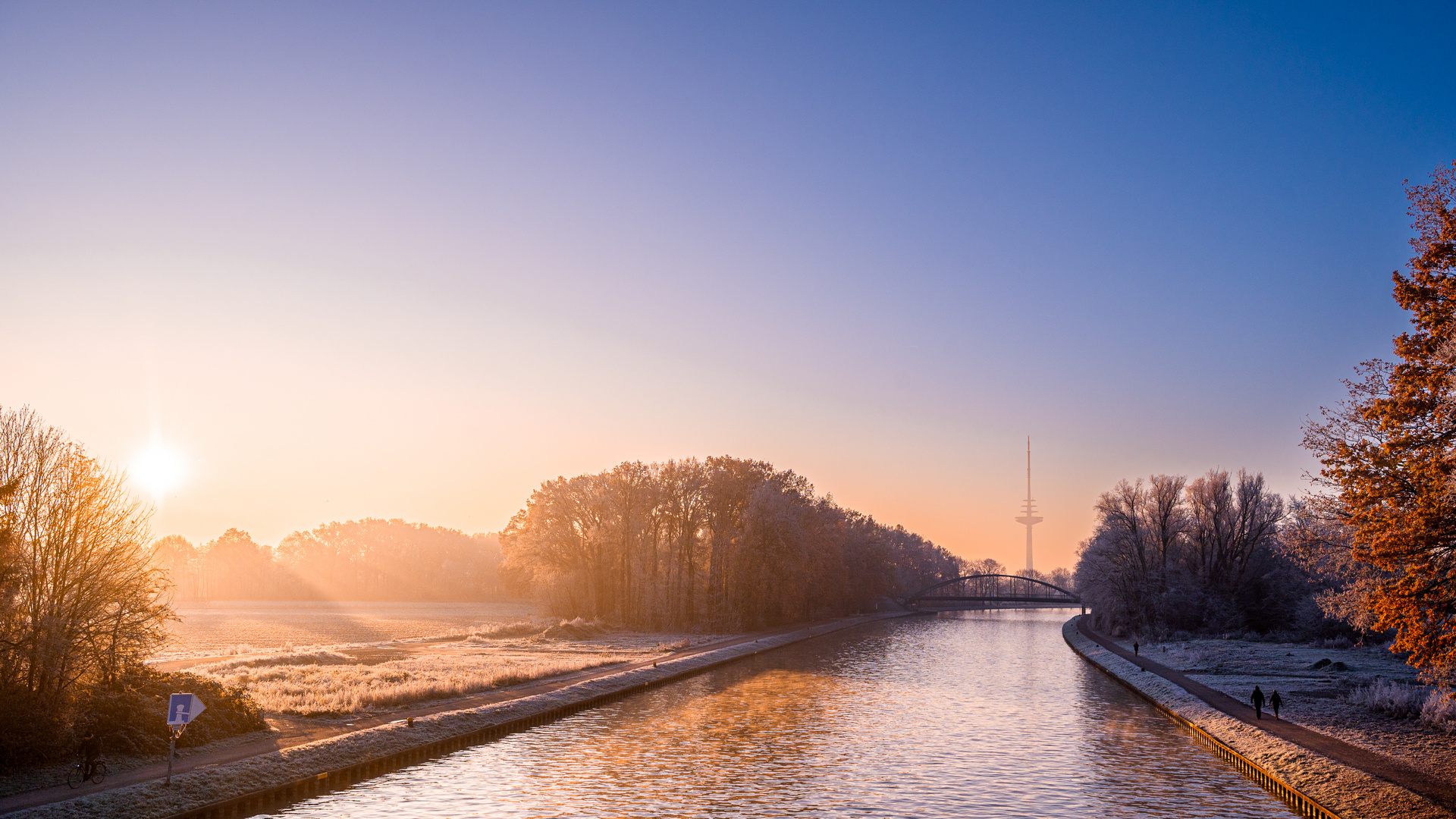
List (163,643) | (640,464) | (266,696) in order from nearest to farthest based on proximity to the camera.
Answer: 1. (163,643)
2. (266,696)
3. (640,464)

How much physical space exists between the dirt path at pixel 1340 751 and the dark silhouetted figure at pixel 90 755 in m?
30.1

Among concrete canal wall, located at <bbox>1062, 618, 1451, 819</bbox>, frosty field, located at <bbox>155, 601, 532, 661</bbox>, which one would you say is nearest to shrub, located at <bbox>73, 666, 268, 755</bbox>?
frosty field, located at <bbox>155, 601, 532, 661</bbox>

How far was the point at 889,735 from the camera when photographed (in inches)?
1271

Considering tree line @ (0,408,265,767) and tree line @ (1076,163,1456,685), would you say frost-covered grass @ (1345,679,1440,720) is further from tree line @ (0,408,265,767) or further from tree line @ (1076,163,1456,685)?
tree line @ (0,408,265,767)

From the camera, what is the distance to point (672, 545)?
100m

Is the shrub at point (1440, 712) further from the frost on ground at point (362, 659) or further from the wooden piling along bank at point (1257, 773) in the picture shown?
the frost on ground at point (362, 659)

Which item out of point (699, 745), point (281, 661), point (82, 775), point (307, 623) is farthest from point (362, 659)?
point (307, 623)

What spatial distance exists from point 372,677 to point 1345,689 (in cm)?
4433

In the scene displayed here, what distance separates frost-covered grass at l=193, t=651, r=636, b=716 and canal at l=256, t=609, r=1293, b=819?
247 inches

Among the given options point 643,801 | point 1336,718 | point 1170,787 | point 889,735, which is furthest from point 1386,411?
point 643,801

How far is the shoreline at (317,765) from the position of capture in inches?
762

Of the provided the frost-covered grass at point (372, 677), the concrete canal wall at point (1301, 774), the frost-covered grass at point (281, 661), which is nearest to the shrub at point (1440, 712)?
the concrete canal wall at point (1301, 774)

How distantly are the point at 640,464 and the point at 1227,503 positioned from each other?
62.7 m

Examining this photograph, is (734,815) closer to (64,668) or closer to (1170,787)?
(1170,787)
